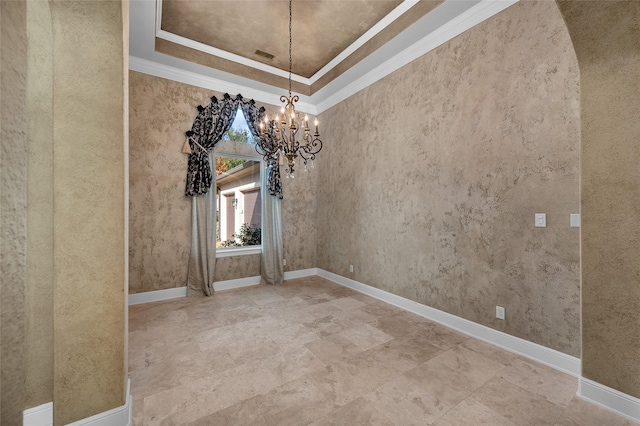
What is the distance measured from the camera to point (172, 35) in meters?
3.81

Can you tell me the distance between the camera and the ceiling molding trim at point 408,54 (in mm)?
2838

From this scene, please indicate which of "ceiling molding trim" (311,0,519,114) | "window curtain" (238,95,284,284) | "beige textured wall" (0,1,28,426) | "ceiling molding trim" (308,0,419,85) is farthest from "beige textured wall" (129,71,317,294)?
"beige textured wall" (0,1,28,426)

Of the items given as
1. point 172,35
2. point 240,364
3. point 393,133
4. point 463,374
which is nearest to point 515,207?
point 463,374

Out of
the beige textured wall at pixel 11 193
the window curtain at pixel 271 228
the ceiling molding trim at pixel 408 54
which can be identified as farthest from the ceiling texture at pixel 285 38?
the beige textured wall at pixel 11 193

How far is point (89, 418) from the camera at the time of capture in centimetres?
162

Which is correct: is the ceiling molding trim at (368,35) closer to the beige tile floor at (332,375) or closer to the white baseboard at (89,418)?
the beige tile floor at (332,375)

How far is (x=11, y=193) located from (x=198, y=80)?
432 cm

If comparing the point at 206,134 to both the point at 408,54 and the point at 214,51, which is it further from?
the point at 408,54

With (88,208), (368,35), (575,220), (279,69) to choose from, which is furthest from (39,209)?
(279,69)

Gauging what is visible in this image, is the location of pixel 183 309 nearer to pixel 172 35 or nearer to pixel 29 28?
pixel 29 28

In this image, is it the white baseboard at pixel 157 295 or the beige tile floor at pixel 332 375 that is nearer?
the beige tile floor at pixel 332 375

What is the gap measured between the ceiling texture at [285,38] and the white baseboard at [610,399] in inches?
134

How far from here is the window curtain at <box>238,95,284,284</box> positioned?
5055 mm

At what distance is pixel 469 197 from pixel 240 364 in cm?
291
